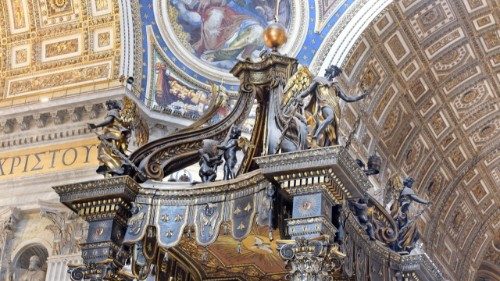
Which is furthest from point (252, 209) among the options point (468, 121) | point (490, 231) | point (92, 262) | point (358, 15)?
point (490, 231)

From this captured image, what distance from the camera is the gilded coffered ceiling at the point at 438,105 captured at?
1291 centimetres

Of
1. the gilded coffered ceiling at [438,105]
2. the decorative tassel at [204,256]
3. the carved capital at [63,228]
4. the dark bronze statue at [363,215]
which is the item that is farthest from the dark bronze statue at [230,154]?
the gilded coffered ceiling at [438,105]

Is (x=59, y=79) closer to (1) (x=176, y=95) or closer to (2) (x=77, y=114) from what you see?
(2) (x=77, y=114)

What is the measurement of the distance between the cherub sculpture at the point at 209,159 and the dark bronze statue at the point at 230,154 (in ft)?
0.23

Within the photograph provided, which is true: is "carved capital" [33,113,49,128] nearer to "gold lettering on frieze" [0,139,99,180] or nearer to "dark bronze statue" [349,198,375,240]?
"gold lettering on frieze" [0,139,99,180]

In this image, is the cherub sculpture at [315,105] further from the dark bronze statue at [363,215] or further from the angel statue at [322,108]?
the dark bronze statue at [363,215]

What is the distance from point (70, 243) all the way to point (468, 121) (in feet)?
24.7

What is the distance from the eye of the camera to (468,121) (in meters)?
15.3

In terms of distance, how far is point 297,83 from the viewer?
677 centimetres

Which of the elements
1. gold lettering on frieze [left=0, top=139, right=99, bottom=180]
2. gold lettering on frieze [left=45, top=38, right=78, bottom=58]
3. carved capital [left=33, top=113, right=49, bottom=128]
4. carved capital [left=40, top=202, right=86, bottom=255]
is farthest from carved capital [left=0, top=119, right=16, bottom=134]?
carved capital [left=40, top=202, right=86, bottom=255]

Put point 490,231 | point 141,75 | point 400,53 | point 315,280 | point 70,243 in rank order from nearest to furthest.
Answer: point 315,280, point 70,243, point 141,75, point 400,53, point 490,231

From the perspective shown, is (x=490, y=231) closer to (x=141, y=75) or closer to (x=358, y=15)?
(x=358, y=15)

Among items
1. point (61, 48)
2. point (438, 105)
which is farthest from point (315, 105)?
point (438, 105)

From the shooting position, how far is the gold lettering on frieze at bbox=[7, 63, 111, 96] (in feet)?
38.3
